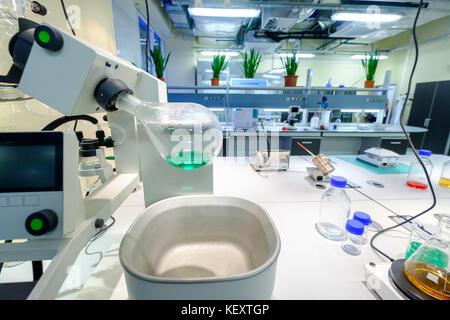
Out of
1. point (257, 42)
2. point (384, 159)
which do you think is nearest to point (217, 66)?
point (257, 42)

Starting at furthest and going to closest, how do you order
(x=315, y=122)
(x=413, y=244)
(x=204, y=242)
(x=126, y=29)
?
(x=315, y=122) < (x=126, y=29) < (x=204, y=242) < (x=413, y=244)

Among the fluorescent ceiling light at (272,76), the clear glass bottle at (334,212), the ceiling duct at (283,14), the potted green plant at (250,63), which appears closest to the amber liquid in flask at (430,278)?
the clear glass bottle at (334,212)

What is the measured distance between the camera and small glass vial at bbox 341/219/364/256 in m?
0.66

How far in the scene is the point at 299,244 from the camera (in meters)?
0.72

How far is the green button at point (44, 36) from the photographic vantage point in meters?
0.32

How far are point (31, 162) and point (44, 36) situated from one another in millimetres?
239

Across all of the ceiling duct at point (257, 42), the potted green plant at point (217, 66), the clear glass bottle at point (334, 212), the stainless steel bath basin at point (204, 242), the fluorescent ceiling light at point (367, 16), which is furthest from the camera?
the ceiling duct at point (257, 42)

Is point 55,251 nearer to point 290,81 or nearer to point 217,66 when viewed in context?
point 217,66

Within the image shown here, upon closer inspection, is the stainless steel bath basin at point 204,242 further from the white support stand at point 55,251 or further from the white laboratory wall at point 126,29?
the white laboratory wall at point 126,29

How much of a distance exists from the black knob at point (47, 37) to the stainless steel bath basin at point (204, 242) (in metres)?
0.41

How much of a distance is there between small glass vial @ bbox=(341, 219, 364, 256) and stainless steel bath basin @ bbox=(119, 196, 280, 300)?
335mm
